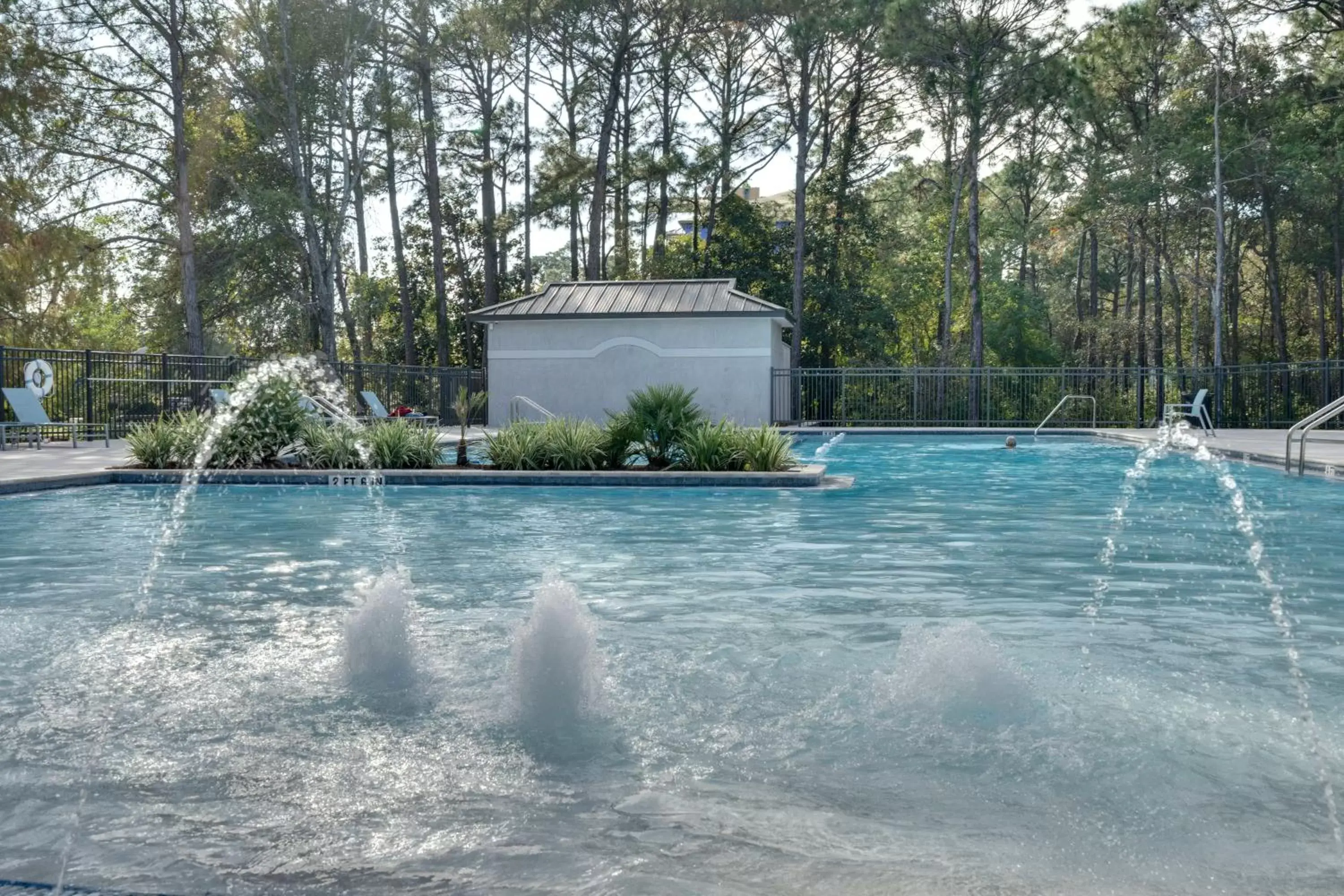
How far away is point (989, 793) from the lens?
145 inches

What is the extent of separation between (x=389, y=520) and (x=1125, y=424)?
84.0ft

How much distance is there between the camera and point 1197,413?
2466 centimetres

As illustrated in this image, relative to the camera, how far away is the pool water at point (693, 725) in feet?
10.3

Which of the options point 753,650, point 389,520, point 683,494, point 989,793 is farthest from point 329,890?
point 683,494

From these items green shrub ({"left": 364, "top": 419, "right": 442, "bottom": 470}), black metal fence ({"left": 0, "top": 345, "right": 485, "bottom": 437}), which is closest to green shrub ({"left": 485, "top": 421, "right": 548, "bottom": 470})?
green shrub ({"left": 364, "top": 419, "right": 442, "bottom": 470})

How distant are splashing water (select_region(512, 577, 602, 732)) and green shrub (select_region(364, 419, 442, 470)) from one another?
10148 millimetres

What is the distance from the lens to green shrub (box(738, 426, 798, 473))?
573 inches

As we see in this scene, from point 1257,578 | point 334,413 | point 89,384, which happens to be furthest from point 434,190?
point 1257,578

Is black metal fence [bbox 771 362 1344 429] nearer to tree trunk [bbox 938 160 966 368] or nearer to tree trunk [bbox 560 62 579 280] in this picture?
tree trunk [bbox 938 160 966 368]

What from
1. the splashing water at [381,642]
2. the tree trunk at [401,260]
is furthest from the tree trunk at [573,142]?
the splashing water at [381,642]

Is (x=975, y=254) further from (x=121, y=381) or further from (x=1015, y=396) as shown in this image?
(x=121, y=381)

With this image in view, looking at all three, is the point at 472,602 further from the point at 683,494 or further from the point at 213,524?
the point at 683,494

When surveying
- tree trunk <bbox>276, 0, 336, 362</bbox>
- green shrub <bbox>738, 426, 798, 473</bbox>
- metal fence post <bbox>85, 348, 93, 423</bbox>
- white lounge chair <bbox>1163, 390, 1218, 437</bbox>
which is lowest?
green shrub <bbox>738, 426, 798, 473</bbox>

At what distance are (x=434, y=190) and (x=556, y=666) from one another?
3377 cm
